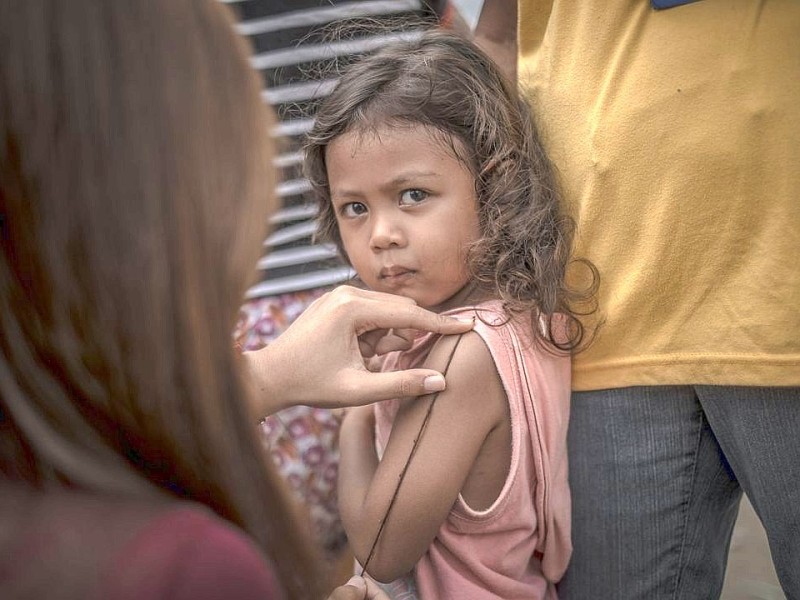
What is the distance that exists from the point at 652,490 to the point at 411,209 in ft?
2.02

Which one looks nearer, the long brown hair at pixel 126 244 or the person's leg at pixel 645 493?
the long brown hair at pixel 126 244

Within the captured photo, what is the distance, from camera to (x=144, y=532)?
2.93 feet

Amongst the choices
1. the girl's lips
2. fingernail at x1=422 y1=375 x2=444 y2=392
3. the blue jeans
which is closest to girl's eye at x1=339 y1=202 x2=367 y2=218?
the girl's lips

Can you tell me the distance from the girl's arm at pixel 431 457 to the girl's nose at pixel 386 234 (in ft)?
0.60

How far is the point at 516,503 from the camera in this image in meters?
1.50

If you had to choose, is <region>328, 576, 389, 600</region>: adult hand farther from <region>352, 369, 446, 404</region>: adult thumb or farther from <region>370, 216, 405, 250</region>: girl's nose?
<region>370, 216, 405, 250</region>: girl's nose

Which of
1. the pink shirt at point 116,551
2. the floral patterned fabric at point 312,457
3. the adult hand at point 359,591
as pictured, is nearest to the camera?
the pink shirt at point 116,551

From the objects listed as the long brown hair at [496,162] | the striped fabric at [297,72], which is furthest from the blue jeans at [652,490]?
the striped fabric at [297,72]

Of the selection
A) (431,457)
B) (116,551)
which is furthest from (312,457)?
(116,551)

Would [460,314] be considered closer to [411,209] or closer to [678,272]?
[411,209]

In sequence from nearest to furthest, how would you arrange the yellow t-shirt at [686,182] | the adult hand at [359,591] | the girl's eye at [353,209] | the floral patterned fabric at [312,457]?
the yellow t-shirt at [686,182] → the adult hand at [359,591] → the girl's eye at [353,209] → the floral patterned fabric at [312,457]

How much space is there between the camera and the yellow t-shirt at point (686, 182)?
55.4 inches

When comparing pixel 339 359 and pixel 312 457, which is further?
pixel 312 457

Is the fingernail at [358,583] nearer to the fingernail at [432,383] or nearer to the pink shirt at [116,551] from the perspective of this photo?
the fingernail at [432,383]
